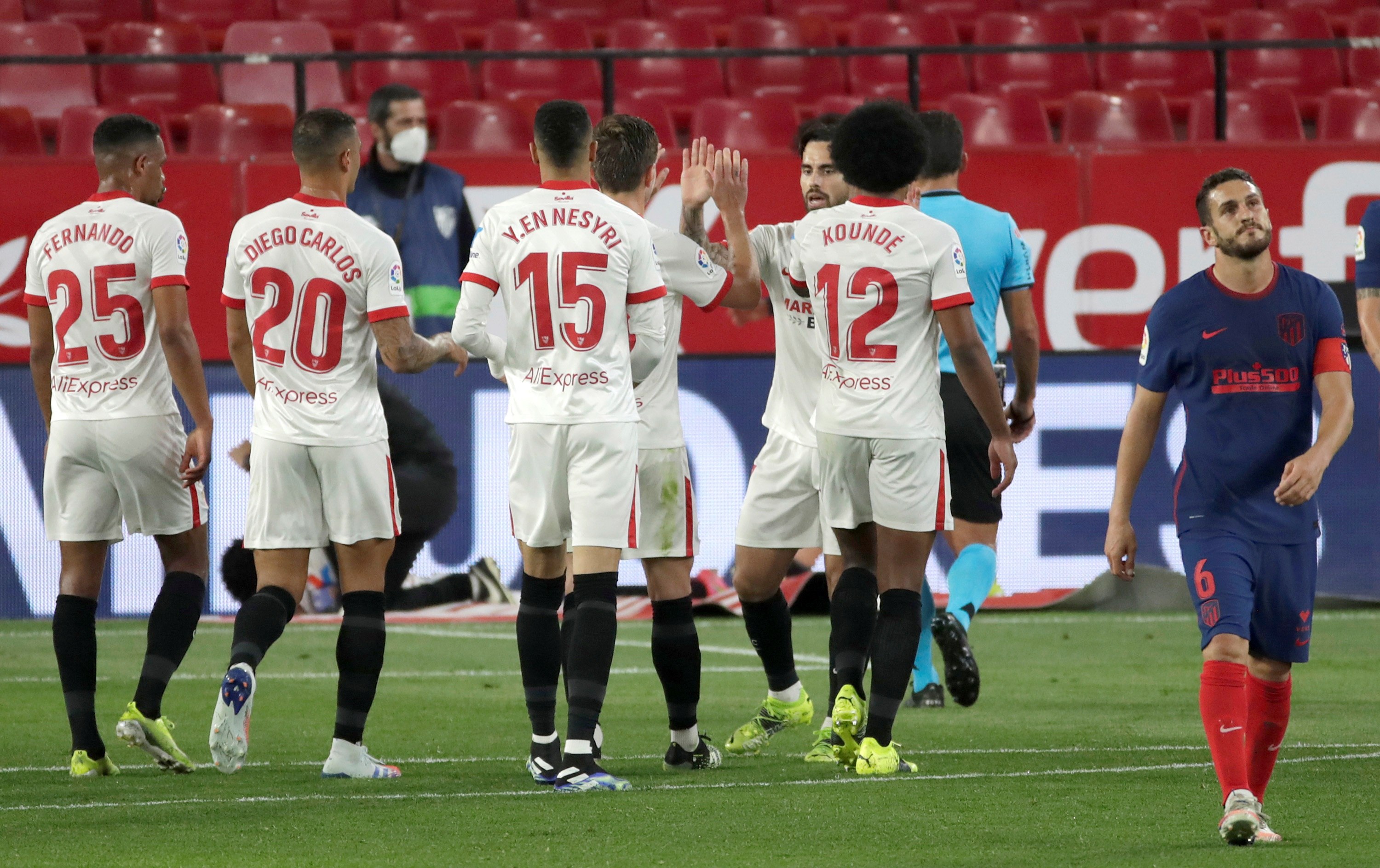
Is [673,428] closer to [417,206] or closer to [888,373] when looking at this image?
[888,373]

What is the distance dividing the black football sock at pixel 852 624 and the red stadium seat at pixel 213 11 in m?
10.5

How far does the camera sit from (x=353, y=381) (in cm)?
612

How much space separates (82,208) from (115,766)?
1.87 metres

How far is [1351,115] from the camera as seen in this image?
13.7 metres

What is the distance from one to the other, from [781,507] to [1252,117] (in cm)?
859

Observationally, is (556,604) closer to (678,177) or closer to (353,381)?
(353,381)

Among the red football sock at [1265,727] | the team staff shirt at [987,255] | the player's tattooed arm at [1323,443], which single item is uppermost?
the team staff shirt at [987,255]

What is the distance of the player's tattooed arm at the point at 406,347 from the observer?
5.93 meters

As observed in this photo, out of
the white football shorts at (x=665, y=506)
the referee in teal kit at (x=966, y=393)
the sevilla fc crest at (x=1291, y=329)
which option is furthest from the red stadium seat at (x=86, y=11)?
the sevilla fc crest at (x=1291, y=329)

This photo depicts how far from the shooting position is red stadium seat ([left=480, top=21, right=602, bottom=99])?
14.4 meters

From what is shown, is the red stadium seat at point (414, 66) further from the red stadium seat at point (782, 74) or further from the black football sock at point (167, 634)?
the black football sock at point (167, 634)

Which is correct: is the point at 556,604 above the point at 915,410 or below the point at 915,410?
below

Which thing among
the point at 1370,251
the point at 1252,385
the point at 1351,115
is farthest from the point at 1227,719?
the point at 1351,115

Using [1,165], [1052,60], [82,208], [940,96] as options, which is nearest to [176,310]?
[82,208]
